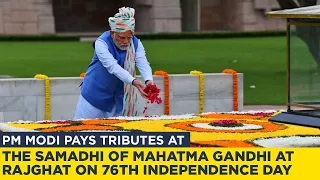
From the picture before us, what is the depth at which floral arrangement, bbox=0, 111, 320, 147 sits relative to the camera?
27.5ft

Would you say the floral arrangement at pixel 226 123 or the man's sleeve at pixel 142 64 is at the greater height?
the man's sleeve at pixel 142 64

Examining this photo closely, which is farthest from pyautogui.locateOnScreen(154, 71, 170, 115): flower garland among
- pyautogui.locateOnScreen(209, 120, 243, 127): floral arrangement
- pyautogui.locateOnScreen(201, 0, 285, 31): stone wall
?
pyautogui.locateOnScreen(201, 0, 285, 31): stone wall

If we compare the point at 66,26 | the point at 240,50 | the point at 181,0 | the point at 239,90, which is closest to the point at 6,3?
A: the point at 66,26

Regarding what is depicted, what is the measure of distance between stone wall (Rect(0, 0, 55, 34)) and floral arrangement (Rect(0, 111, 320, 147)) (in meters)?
32.6

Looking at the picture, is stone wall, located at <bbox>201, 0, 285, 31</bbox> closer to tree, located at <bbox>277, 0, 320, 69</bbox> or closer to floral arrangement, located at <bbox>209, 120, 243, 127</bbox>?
tree, located at <bbox>277, 0, 320, 69</bbox>

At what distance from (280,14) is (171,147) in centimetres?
245

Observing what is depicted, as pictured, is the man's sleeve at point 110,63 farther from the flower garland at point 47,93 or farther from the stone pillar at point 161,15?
the stone pillar at point 161,15

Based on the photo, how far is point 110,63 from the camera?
9.93 metres

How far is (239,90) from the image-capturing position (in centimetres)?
1473

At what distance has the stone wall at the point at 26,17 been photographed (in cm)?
4216

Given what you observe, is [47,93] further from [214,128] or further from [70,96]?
[214,128]

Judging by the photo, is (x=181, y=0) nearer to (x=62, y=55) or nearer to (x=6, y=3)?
(x=6, y=3)

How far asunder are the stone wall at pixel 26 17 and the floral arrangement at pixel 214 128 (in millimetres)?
32626

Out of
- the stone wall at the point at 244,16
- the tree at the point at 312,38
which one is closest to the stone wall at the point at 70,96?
the tree at the point at 312,38
